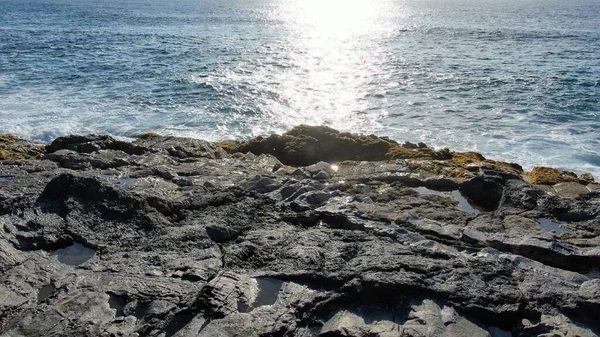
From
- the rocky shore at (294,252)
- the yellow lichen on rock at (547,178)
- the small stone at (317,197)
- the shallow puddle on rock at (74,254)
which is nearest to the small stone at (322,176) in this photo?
the rocky shore at (294,252)

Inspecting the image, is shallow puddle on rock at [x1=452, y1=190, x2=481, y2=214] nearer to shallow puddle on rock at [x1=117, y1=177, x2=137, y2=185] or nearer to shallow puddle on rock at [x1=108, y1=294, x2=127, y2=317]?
shallow puddle on rock at [x1=108, y1=294, x2=127, y2=317]

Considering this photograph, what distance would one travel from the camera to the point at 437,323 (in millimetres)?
5797

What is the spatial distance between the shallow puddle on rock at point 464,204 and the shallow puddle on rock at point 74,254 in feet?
21.1

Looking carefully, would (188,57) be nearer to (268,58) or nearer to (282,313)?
(268,58)

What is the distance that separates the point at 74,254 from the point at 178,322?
2.40 meters

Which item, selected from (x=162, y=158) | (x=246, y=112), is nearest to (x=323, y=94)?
(x=246, y=112)

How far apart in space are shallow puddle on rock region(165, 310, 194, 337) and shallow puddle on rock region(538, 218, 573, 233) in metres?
6.03

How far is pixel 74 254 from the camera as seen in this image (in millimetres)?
7309

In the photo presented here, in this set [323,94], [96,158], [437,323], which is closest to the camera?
[437,323]

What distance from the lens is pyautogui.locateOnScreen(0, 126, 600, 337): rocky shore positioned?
5.94m

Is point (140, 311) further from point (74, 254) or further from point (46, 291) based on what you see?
point (74, 254)

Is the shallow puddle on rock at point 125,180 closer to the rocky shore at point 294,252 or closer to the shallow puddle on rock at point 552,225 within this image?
the rocky shore at point 294,252

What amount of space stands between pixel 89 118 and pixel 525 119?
658 inches

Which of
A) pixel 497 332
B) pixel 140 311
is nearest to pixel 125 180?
pixel 140 311
